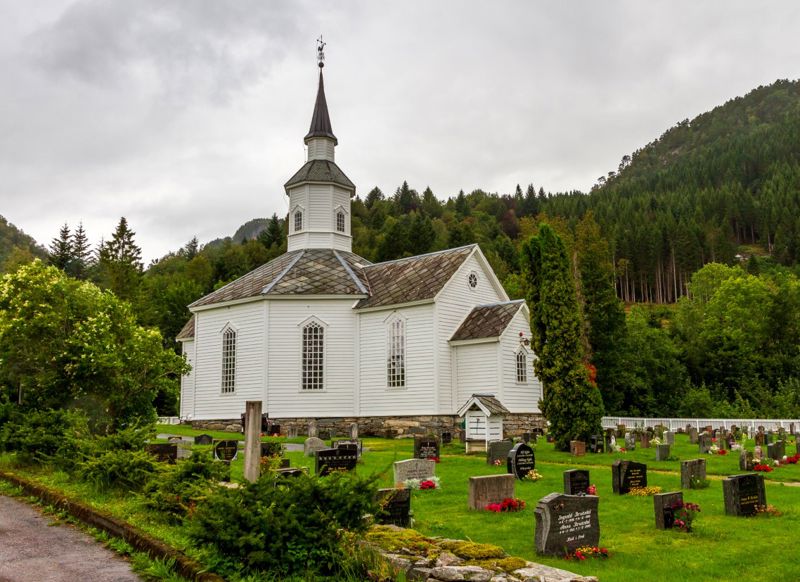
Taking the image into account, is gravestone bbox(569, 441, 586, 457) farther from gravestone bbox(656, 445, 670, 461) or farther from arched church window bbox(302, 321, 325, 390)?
arched church window bbox(302, 321, 325, 390)

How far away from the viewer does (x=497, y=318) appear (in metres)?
29.7

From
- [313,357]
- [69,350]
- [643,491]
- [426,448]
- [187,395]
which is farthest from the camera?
[187,395]

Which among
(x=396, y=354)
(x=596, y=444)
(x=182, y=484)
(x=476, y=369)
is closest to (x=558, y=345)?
(x=596, y=444)

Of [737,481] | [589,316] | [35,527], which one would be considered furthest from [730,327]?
[35,527]

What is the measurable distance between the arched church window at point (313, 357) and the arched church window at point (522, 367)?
860cm

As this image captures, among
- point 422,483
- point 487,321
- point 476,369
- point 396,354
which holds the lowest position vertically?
point 422,483

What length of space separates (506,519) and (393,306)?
1949 cm

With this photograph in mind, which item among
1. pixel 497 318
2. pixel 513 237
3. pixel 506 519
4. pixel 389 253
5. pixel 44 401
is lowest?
pixel 506 519

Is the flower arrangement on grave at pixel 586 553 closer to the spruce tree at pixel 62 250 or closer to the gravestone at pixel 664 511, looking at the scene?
the gravestone at pixel 664 511

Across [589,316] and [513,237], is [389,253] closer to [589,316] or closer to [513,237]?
[589,316]

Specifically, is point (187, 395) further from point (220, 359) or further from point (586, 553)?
point (586, 553)

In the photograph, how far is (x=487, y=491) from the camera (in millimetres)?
12227

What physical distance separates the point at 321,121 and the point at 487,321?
53.2 ft

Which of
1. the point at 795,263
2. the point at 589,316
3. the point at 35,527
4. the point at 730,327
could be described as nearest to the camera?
the point at 35,527
